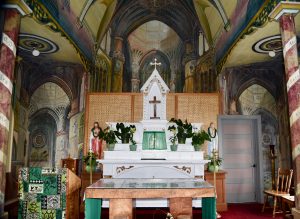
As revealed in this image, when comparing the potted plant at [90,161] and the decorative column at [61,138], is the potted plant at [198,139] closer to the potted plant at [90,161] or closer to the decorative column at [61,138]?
the potted plant at [90,161]

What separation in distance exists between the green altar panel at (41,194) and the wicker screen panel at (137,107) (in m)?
3.79

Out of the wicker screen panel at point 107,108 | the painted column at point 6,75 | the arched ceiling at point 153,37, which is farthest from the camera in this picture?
the arched ceiling at point 153,37

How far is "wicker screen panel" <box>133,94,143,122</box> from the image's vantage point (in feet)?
28.0

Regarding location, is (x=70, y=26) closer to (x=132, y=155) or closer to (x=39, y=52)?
(x=39, y=52)

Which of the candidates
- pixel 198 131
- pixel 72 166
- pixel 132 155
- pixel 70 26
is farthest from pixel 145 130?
pixel 70 26

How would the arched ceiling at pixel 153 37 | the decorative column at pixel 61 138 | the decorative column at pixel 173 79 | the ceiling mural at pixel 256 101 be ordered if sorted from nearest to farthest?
the decorative column at pixel 61 138 < the ceiling mural at pixel 256 101 < the decorative column at pixel 173 79 < the arched ceiling at pixel 153 37

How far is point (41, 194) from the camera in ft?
16.2

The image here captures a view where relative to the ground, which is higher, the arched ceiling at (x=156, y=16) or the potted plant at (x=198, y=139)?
the arched ceiling at (x=156, y=16)

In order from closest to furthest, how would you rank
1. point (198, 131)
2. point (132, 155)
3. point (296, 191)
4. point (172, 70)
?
point (296, 191), point (132, 155), point (198, 131), point (172, 70)

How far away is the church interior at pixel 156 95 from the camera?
679 cm

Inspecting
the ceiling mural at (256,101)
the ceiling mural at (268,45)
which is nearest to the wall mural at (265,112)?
the ceiling mural at (256,101)

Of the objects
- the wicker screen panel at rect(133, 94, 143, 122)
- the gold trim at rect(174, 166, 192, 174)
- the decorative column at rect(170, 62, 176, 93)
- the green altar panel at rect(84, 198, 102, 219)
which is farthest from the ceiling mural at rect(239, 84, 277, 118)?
the green altar panel at rect(84, 198, 102, 219)

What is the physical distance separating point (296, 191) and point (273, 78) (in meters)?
4.85

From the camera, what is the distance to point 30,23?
6.53 meters
